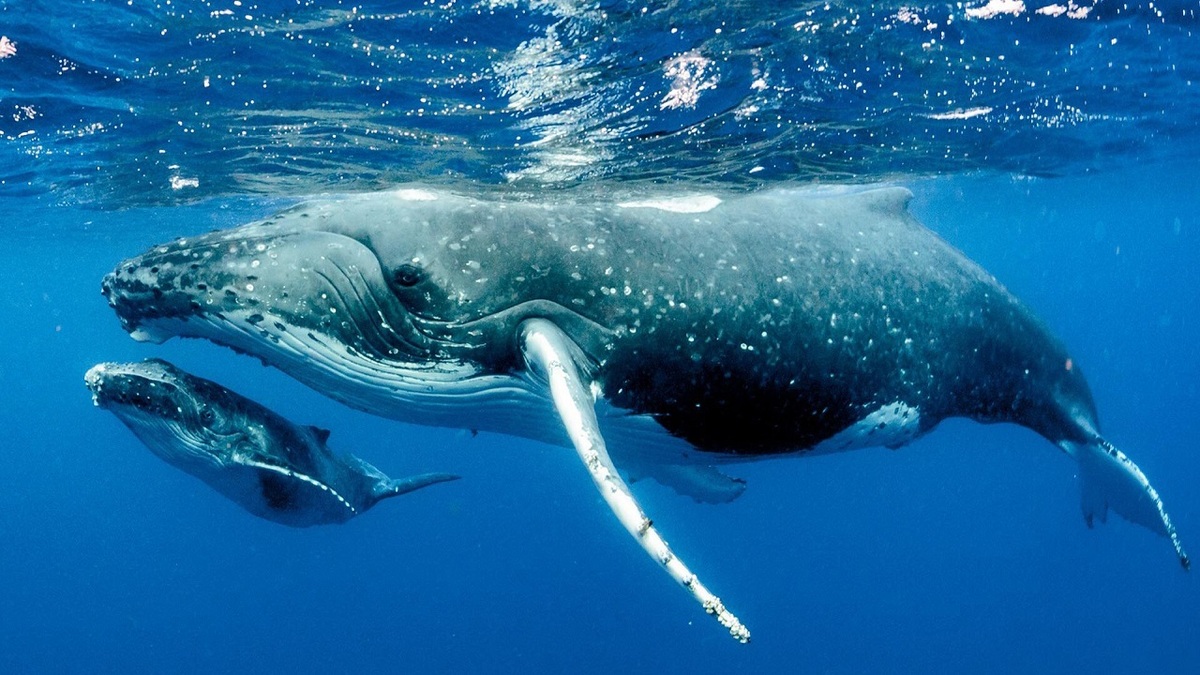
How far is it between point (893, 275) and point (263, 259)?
16.6ft

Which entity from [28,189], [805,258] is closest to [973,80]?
[805,258]

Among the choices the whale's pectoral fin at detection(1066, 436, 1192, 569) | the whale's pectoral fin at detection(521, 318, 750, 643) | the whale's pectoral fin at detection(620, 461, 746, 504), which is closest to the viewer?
the whale's pectoral fin at detection(521, 318, 750, 643)

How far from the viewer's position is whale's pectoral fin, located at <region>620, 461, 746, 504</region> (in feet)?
28.2

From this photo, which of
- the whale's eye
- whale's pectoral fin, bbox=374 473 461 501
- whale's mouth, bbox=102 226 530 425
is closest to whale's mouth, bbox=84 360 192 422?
whale's mouth, bbox=102 226 530 425

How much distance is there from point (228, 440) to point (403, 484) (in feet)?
7.56

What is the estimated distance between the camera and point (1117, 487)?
9.86 m

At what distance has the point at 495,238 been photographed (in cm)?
570

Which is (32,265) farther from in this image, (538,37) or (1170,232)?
(1170,232)

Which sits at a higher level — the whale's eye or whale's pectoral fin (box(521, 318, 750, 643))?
the whale's eye

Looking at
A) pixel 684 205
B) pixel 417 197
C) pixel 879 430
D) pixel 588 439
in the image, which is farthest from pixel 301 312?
pixel 879 430

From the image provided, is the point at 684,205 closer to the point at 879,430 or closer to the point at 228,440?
the point at 879,430

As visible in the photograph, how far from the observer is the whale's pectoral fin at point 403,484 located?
6.89 meters

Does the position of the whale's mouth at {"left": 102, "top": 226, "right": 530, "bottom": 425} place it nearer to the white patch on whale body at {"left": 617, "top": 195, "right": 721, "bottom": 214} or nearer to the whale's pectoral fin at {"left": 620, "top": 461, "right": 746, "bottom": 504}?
the white patch on whale body at {"left": 617, "top": 195, "right": 721, "bottom": 214}

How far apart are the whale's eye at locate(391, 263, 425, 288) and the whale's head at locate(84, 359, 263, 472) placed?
51.6 inches
